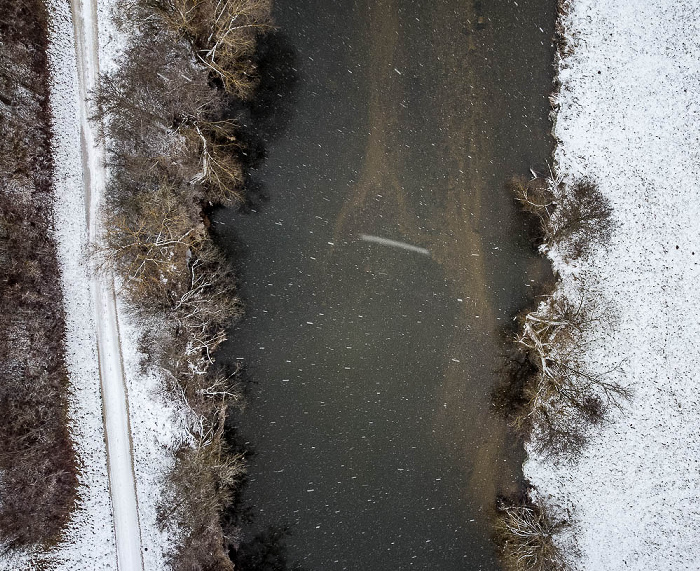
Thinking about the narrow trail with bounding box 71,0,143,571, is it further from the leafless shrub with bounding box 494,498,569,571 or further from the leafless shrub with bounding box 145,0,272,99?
the leafless shrub with bounding box 494,498,569,571

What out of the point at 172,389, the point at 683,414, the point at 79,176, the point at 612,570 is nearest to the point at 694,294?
the point at 683,414

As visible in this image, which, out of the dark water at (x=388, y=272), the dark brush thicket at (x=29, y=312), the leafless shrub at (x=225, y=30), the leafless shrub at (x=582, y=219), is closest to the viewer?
the leafless shrub at (x=225, y=30)

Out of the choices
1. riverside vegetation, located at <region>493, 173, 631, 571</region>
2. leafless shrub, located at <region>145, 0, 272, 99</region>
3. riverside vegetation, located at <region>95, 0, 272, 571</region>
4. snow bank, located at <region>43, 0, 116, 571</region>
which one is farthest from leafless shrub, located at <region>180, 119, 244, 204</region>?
riverside vegetation, located at <region>493, 173, 631, 571</region>

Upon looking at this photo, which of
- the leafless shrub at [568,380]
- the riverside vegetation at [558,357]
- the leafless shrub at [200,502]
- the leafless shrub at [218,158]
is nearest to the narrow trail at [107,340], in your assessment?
the leafless shrub at [200,502]

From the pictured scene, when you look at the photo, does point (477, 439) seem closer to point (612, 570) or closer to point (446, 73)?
point (612, 570)

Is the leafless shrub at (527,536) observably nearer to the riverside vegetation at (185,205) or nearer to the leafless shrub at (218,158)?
the riverside vegetation at (185,205)

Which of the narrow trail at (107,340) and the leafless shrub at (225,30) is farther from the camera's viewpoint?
the narrow trail at (107,340)
